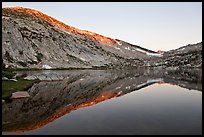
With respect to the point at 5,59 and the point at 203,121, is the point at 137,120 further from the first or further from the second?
the point at 5,59

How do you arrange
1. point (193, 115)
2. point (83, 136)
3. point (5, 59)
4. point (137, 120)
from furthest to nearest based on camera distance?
point (5, 59) → point (193, 115) → point (137, 120) → point (83, 136)

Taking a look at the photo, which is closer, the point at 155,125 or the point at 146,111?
the point at 155,125

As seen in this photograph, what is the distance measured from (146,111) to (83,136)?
15.5m

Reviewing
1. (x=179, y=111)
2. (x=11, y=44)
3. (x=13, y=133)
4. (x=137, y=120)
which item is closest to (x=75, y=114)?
(x=137, y=120)

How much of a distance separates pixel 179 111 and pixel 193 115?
12.1 feet

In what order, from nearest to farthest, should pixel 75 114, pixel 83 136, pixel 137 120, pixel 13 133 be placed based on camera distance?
pixel 83 136 → pixel 13 133 → pixel 137 120 → pixel 75 114

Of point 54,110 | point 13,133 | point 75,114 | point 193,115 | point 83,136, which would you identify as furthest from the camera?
point 54,110

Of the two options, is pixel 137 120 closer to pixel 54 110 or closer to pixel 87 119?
→ pixel 87 119

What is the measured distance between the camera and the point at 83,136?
917 inches

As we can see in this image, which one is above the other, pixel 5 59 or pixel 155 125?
pixel 5 59

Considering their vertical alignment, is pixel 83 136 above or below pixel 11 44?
below

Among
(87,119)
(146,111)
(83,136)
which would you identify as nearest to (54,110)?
(87,119)

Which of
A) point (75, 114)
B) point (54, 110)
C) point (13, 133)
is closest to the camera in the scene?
point (13, 133)

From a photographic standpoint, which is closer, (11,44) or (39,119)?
(39,119)
